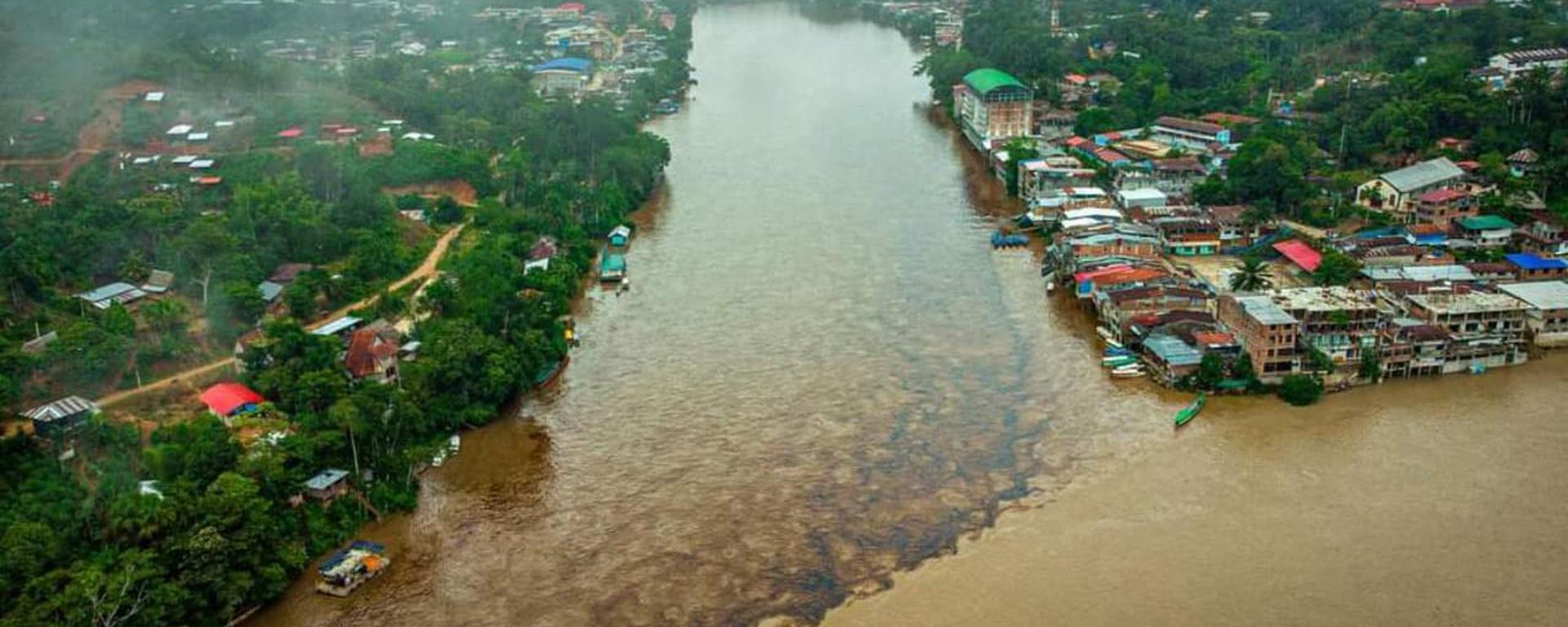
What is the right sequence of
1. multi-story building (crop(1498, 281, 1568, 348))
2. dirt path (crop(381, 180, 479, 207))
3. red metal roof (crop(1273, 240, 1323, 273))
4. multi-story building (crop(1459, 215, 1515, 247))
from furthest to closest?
dirt path (crop(381, 180, 479, 207)) < multi-story building (crop(1459, 215, 1515, 247)) < red metal roof (crop(1273, 240, 1323, 273)) < multi-story building (crop(1498, 281, 1568, 348))

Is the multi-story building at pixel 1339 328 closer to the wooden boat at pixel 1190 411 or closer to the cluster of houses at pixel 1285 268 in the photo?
the cluster of houses at pixel 1285 268

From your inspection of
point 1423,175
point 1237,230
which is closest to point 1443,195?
point 1423,175

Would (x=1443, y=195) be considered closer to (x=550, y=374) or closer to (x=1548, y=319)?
(x=1548, y=319)

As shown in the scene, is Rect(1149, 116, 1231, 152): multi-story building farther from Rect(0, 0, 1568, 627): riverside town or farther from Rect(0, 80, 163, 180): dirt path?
Rect(0, 80, 163, 180): dirt path

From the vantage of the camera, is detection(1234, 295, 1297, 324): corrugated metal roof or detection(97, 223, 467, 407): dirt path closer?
detection(97, 223, 467, 407): dirt path

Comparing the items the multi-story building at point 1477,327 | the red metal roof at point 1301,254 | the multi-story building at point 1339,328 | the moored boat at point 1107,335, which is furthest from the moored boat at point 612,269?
the multi-story building at point 1477,327

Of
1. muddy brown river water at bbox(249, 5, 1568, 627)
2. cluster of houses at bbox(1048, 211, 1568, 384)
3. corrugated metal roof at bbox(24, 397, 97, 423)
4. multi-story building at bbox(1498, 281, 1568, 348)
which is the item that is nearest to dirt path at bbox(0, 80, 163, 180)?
corrugated metal roof at bbox(24, 397, 97, 423)

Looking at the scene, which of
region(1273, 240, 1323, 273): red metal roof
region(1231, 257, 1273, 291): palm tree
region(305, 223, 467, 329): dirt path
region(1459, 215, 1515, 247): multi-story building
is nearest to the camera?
region(305, 223, 467, 329): dirt path
